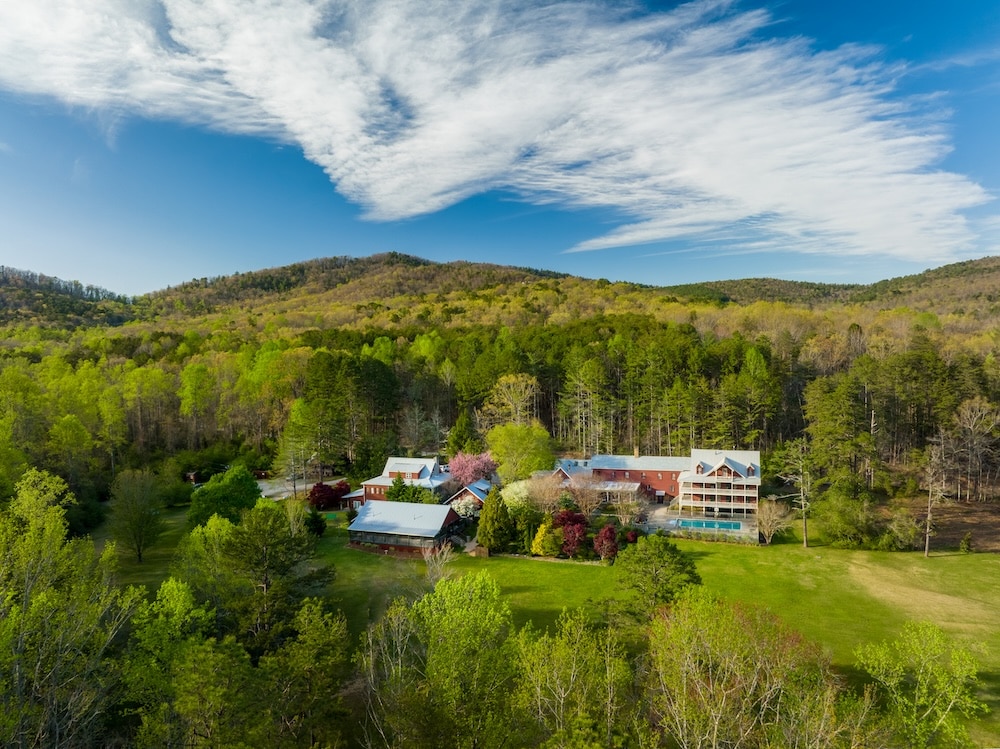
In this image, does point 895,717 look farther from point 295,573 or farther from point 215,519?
point 215,519

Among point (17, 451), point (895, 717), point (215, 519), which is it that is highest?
point (17, 451)

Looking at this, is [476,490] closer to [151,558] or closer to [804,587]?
[151,558]

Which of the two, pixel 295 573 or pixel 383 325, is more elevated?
pixel 383 325

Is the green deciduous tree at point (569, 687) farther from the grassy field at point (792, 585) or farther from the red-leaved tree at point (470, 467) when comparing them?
the red-leaved tree at point (470, 467)

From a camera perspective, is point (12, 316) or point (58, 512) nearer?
point (58, 512)

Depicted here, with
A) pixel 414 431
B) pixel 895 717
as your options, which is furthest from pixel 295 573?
pixel 414 431

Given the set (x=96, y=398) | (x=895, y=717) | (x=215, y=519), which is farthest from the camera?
(x=96, y=398)

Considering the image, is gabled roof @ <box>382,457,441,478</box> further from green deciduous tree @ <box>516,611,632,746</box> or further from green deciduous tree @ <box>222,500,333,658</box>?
green deciduous tree @ <box>516,611,632,746</box>
